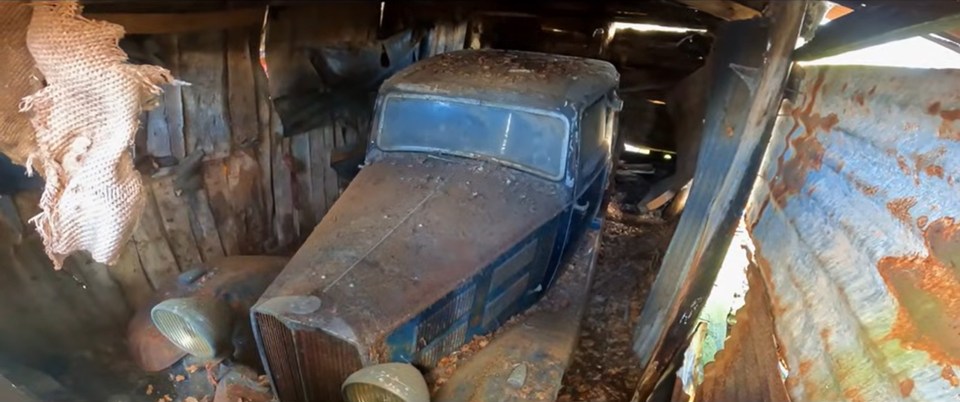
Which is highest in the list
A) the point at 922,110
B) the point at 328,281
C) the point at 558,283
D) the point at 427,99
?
the point at 922,110

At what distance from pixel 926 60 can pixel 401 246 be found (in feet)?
6.18

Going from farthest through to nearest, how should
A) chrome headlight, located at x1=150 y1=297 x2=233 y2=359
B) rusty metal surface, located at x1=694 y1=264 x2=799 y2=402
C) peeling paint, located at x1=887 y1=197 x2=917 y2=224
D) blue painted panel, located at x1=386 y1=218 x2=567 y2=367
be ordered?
blue painted panel, located at x1=386 y1=218 x2=567 y2=367
chrome headlight, located at x1=150 y1=297 x2=233 y2=359
rusty metal surface, located at x1=694 y1=264 x2=799 y2=402
peeling paint, located at x1=887 y1=197 x2=917 y2=224

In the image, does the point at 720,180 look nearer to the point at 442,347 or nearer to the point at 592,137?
the point at 592,137

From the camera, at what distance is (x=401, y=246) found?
8.48 feet

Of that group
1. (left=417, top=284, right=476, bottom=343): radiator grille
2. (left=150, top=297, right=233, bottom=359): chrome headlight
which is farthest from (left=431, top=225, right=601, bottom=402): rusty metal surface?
(left=150, top=297, right=233, bottom=359): chrome headlight

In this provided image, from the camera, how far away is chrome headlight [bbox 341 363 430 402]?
1870mm

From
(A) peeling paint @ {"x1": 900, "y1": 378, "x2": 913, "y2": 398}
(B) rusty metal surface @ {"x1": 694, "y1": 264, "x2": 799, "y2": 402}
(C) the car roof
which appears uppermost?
(A) peeling paint @ {"x1": 900, "y1": 378, "x2": 913, "y2": 398}

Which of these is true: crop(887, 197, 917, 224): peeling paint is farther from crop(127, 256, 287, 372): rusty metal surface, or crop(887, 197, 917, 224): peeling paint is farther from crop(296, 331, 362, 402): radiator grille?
crop(127, 256, 287, 372): rusty metal surface

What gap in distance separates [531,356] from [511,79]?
58.3 inches

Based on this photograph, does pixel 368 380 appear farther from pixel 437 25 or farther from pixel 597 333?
pixel 437 25

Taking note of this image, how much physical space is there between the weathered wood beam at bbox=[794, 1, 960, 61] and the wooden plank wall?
2.89 metres

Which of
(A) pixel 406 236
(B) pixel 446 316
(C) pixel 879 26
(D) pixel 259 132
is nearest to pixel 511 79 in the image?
(A) pixel 406 236

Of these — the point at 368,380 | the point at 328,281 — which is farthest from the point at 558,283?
the point at 368,380

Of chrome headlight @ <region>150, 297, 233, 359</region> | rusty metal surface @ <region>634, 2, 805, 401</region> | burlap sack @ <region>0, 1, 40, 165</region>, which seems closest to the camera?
burlap sack @ <region>0, 1, 40, 165</region>
